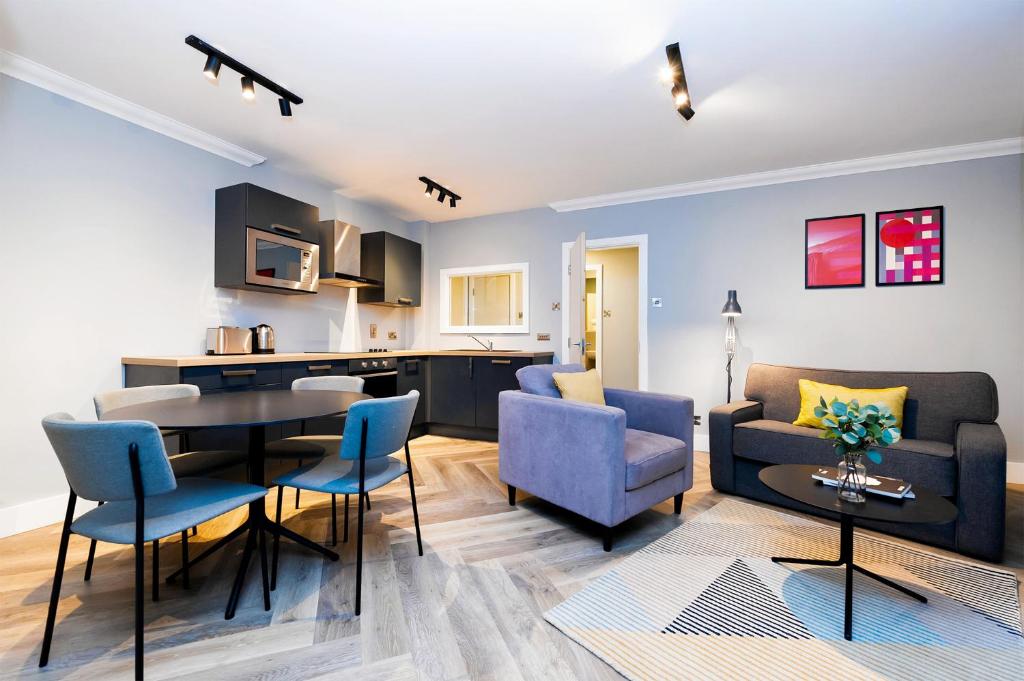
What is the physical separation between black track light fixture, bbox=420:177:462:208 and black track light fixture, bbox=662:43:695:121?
2.25 meters

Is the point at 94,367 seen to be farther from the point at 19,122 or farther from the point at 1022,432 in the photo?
the point at 1022,432

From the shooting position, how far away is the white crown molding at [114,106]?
2402 mm

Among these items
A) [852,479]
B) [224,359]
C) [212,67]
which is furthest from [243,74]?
[852,479]

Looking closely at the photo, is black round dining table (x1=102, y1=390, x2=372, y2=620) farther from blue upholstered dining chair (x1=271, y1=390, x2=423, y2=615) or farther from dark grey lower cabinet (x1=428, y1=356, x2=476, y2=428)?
dark grey lower cabinet (x1=428, y1=356, x2=476, y2=428)

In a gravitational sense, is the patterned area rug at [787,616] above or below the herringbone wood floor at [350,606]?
above

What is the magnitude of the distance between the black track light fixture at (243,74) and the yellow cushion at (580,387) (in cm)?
227

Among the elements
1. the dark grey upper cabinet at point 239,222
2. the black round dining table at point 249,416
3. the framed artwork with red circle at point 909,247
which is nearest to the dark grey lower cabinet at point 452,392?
the dark grey upper cabinet at point 239,222

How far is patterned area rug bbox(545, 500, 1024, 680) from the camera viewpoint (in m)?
1.48

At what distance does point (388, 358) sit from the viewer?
4281mm

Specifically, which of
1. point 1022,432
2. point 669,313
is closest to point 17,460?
point 669,313

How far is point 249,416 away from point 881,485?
8.47ft

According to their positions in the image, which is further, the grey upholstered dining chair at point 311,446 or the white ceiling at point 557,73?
the grey upholstered dining chair at point 311,446

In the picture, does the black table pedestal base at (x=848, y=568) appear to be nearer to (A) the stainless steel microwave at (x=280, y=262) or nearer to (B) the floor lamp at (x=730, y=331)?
(B) the floor lamp at (x=730, y=331)

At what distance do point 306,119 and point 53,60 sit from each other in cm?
122
